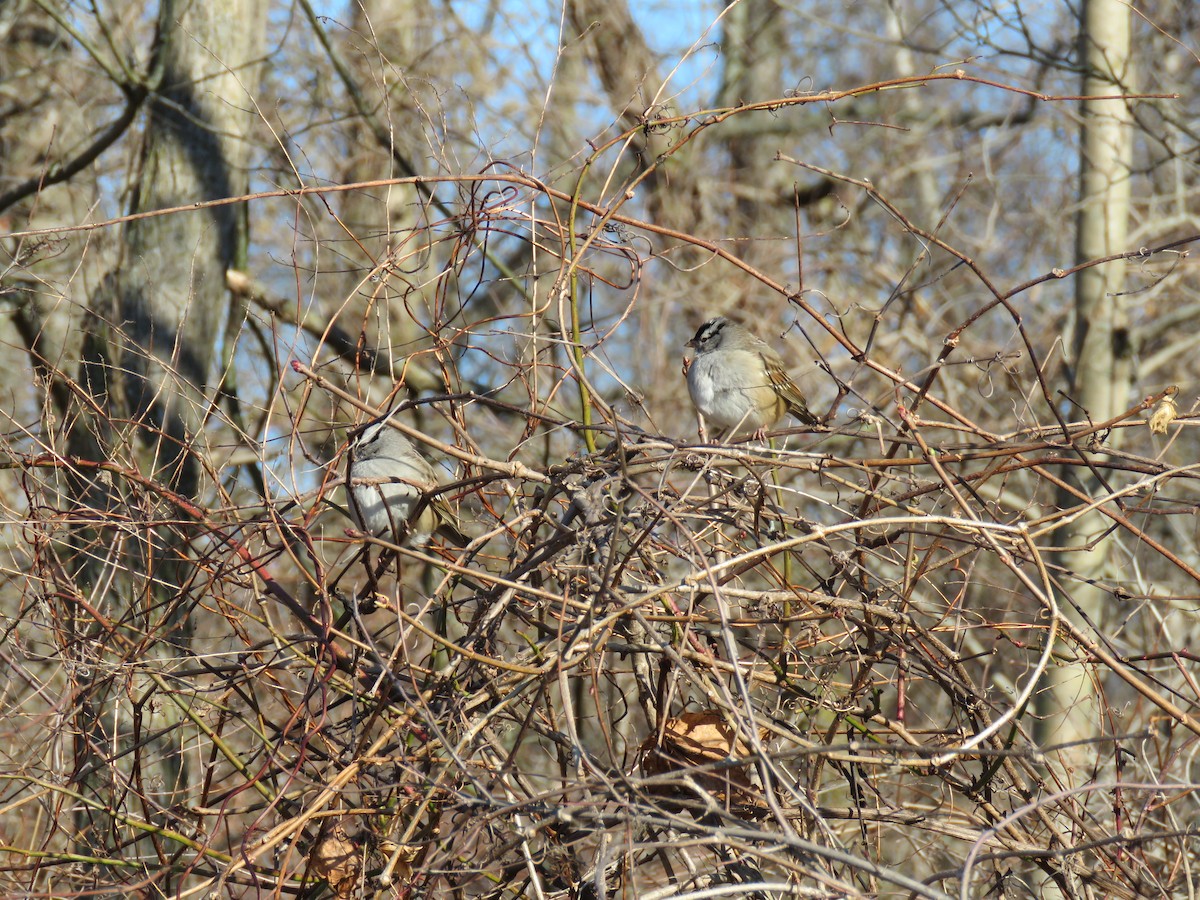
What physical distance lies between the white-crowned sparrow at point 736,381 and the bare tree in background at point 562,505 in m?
0.45

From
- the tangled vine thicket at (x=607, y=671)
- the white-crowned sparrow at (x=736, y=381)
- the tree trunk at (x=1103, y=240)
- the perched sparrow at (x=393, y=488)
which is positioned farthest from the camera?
the tree trunk at (x=1103, y=240)

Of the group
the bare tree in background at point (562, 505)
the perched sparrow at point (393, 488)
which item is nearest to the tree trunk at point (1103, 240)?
the bare tree in background at point (562, 505)

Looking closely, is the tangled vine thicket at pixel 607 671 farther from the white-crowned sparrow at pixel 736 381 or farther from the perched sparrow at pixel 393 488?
the white-crowned sparrow at pixel 736 381

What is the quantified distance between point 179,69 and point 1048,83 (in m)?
6.97

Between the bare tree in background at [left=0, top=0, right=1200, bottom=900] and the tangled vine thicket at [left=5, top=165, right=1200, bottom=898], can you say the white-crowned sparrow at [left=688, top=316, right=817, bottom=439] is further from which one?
the tangled vine thicket at [left=5, top=165, right=1200, bottom=898]

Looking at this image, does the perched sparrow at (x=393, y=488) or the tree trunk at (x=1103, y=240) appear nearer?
the perched sparrow at (x=393, y=488)

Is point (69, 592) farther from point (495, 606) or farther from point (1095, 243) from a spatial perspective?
point (1095, 243)

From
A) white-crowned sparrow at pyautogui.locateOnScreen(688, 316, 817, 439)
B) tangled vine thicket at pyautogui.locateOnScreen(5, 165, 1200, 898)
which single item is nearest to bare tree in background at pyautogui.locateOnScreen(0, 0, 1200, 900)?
tangled vine thicket at pyautogui.locateOnScreen(5, 165, 1200, 898)

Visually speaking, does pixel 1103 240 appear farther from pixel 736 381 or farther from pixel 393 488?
pixel 393 488

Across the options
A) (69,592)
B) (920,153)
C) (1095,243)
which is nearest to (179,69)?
(69,592)

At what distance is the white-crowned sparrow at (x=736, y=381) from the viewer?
5551 mm

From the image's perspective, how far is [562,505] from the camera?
381 centimetres

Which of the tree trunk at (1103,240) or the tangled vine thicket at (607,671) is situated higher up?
the tree trunk at (1103,240)

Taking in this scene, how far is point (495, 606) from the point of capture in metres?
2.78
